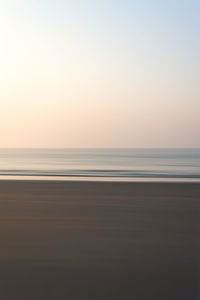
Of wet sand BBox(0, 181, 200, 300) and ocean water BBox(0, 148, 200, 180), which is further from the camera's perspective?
ocean water BBox(0, 148, 200, 180)

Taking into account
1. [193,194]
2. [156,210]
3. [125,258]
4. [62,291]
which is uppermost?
[193,194]

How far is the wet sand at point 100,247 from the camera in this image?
9.58 ft

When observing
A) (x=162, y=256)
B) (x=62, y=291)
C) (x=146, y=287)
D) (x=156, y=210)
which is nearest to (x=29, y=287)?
(x=62, y=291)

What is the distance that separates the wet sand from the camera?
2.92 meters

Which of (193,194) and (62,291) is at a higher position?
(193,194)

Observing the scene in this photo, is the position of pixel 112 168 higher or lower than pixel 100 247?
higher

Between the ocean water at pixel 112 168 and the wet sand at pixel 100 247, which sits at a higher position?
the ocean water at pixel 112 168

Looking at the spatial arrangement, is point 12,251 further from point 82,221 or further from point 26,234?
point 82,221

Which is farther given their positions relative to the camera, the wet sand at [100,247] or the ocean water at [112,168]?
the ocean water at [112,168]

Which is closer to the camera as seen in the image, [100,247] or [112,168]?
[100,247]

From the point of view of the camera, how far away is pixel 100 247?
4.21 meters

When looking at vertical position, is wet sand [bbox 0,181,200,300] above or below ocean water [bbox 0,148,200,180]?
below

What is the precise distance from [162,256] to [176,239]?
0.74 m

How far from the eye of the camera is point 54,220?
566cm
